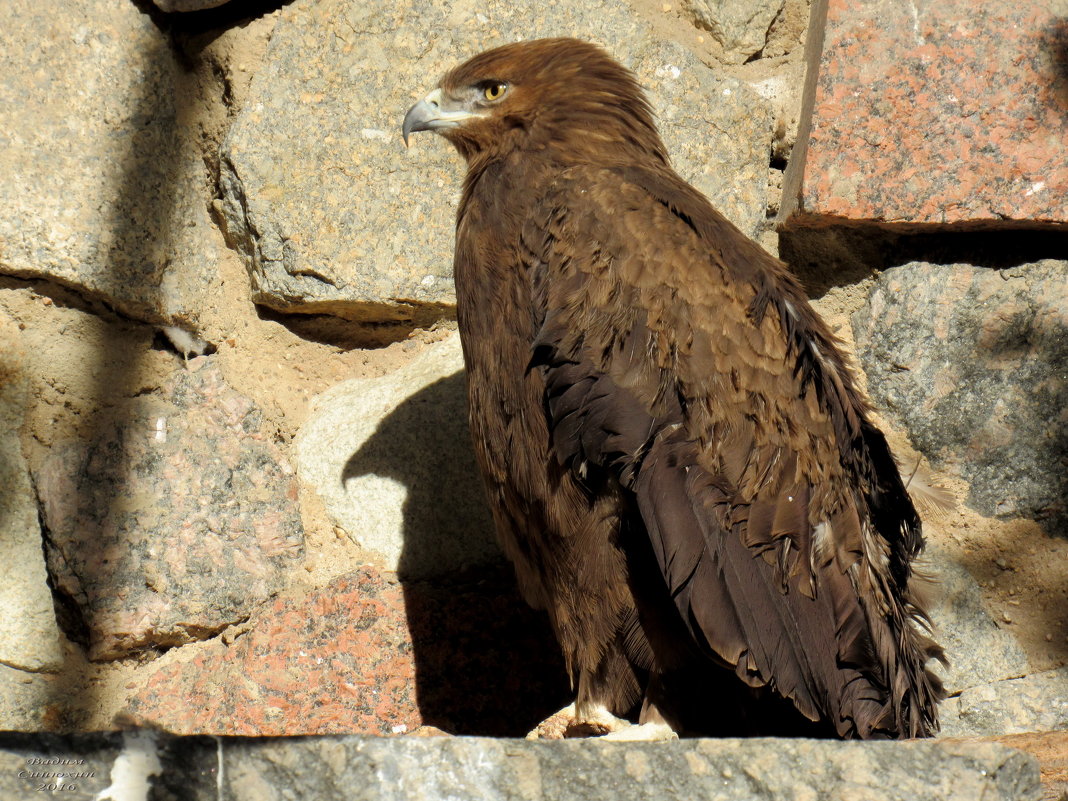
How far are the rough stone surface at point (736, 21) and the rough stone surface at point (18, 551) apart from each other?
1878mm

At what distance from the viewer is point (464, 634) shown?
277 centimetres

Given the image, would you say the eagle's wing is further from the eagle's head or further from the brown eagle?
the eagle's head

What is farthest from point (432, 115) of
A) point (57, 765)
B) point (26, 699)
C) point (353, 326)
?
point (57, 765)

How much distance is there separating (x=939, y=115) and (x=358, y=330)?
1495 mm

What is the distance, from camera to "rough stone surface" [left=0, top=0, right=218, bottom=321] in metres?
2.72

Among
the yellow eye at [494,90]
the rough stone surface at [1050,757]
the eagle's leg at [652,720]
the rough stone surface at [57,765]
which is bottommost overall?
the rough stone surface at [1050,757]

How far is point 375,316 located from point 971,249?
57.3 inches

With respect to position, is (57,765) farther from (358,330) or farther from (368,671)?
(358,330)

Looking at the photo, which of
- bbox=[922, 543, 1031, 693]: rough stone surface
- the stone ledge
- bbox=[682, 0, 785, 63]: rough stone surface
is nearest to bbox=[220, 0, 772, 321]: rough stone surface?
bbox=[682, 0, 785, 63]: rough stone surface

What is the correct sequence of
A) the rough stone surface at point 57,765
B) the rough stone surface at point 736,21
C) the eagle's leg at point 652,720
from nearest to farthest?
the rough stone surface at point 57,765 < the eagle's leg at point 652,720 < the rough stone surface at point 736,21

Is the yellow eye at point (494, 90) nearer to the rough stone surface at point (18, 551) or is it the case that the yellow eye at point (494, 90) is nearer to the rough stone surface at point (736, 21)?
the rough stone surface at point (736, 21)

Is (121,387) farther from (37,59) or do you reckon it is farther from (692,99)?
(692,99)

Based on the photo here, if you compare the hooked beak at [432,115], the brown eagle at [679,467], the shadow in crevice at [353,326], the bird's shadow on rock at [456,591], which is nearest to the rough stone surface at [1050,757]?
the brown eagle at [679,467]

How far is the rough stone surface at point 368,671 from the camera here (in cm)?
261
